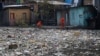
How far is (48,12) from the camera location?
1425 inches

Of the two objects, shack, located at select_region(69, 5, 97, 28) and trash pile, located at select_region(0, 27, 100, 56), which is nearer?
trash pile, located at select_region(0, 27, 100, 56)

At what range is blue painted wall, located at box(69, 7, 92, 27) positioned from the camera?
30750 millimetres

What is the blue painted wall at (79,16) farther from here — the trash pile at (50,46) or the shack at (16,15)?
the trash pile at (50,46)

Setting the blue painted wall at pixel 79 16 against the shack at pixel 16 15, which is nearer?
the blue painted wall at pixel 79 16

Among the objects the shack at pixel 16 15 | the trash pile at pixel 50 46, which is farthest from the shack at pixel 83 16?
the trash pile at pixel 50 46

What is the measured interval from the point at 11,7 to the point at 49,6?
4.45 m

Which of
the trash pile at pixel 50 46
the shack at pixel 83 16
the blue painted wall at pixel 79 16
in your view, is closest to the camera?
the trash pile at pixel 50 46

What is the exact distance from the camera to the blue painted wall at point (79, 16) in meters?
30.8

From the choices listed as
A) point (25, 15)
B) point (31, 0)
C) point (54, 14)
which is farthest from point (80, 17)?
point (31, 0)

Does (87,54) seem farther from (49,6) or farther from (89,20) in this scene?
(49,6)

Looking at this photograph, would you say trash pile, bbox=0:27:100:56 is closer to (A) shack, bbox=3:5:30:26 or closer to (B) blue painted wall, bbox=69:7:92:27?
(B) blue painted wall, bbox=69:7:92:27

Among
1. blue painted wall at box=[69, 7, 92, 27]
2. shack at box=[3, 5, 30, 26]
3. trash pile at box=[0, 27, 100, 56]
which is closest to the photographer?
trash pile at box=[0, 27, 100, 56]

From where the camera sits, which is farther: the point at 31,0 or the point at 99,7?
the point at 31,0

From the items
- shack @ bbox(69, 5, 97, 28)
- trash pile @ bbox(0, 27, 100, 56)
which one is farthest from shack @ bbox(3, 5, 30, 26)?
trash pile @ bbox(0, 27, 100, 56)
